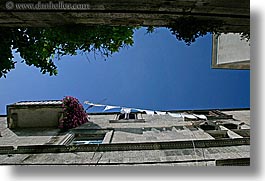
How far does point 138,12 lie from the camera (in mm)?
3219

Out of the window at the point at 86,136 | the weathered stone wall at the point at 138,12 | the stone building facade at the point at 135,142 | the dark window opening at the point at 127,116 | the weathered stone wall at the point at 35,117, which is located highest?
the weathered stone wall at the point at 138,12

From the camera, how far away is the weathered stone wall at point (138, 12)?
10.1ft

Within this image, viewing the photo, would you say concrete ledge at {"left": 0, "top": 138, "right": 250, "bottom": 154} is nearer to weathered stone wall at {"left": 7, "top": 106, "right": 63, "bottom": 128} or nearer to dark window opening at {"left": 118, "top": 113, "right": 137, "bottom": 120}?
weathered stone wall at {"left": 7, "top": 106, "right": 63, "bottom": 128}

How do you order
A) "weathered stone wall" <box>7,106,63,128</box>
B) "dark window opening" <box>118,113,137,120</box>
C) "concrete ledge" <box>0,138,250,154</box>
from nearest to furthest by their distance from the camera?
1. "concrete ledge" <box>0,138,250,154</box>
2. "weathered stone wall" <box>7,106,63,128</box>
3. "dark window opening" <box>118,113,137,120</box>

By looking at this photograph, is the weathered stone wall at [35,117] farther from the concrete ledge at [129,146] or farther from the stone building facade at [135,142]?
the concrete ledge at [129,146]

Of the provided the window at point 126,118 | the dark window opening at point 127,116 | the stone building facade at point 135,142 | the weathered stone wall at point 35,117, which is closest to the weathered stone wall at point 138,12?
the stone building facade at point 135,142

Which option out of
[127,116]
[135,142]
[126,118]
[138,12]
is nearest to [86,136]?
[135,142]

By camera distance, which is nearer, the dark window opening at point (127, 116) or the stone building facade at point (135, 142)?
the stone building facade at point (135, 142)

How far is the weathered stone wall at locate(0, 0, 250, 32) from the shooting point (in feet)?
10.1

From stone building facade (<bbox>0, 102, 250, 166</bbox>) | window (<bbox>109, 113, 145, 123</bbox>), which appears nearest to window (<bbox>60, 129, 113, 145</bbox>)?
stone building facade (<bbox>0, 102, 250, 166</bbox>)

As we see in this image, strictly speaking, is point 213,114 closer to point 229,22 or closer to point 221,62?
point 221,62

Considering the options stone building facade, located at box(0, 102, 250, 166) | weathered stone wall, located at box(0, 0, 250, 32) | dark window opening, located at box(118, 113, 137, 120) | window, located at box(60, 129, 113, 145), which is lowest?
window, located at box(60, 129, 113, 145)

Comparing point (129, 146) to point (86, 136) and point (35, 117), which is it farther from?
point (35, 117)

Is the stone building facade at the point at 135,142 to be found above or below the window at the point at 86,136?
above
